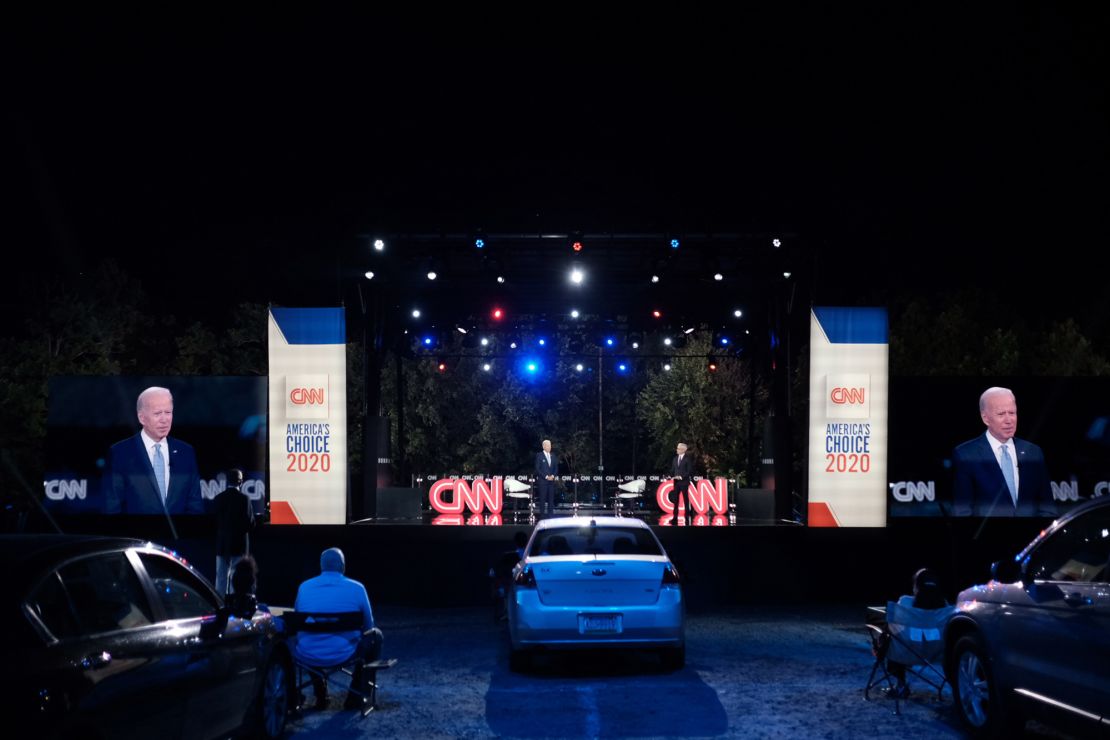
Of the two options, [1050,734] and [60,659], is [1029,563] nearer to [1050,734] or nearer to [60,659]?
[1050,734]

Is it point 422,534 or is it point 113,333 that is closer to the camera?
point 422,534

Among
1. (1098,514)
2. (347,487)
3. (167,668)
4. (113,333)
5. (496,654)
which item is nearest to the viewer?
(167,668)

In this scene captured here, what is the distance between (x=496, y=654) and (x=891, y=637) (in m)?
4.72

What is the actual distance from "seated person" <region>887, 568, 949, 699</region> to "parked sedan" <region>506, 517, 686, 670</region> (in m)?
2.10

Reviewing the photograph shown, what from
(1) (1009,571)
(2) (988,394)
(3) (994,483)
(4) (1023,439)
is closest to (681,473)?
(3) (994,483)

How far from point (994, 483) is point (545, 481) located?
35.6ft

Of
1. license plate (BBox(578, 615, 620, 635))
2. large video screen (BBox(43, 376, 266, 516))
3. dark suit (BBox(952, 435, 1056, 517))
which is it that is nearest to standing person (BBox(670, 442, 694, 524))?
dark suit (BBox(952, 435, 1056, 517))

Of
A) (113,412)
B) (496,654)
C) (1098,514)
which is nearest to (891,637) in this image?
(1098,514)

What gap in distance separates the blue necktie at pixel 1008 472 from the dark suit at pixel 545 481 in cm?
1018

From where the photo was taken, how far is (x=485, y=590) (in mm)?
19375

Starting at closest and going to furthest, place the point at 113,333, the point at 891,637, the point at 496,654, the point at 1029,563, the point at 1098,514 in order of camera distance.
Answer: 1. the point at 1098,514
2. the point at 1029,563
3. the point at 891,637
4. the point at 496,654
5. the point at 113,333

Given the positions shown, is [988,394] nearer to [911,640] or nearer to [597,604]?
[597,604]

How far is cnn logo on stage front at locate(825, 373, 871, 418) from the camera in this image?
20.2 meters

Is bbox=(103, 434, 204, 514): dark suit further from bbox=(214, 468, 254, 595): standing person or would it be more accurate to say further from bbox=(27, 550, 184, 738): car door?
bbox=(27, 550, 184, 738): car door
